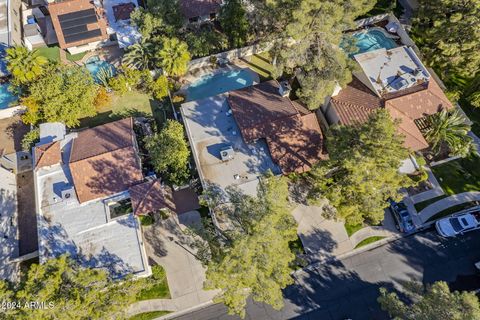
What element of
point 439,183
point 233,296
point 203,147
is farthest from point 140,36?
point 439,183

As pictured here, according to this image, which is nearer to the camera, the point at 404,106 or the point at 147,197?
the point at 147,197

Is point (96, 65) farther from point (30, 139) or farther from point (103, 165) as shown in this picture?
point (103, 165)

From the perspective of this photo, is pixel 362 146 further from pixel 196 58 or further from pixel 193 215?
pixel 196 58

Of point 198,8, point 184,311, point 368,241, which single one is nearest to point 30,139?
point 184,311

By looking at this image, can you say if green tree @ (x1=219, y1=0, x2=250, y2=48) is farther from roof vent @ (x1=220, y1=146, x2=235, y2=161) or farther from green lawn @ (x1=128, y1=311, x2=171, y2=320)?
green lawn @ (x1=128, y1=311, x2=171, y2=320)

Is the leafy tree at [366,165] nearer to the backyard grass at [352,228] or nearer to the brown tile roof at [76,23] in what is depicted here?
the backyard grass at [352,228]

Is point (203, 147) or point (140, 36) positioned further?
point (140, 36)

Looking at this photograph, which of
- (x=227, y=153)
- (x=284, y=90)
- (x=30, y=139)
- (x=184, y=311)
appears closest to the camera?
(x=184, y=311)
